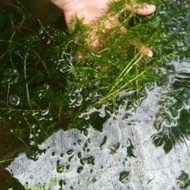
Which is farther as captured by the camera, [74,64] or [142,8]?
[74,64]

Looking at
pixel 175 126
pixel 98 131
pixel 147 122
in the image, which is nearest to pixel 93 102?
pixel 98 131

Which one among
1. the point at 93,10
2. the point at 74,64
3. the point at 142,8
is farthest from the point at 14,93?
the point at 142,8

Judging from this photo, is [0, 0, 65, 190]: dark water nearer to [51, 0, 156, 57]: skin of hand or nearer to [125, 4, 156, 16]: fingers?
[51, 0, 156, 57]: skin of hand

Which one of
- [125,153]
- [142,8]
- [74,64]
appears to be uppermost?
[142,8]

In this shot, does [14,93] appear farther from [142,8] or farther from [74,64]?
[142,8]

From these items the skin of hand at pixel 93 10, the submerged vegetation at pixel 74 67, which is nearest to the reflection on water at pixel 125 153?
the submerged vegetation at pixel 74 67

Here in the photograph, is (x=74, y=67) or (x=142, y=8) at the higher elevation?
(x=142, y=8)

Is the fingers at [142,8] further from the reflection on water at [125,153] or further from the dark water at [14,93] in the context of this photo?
the dark water at [14,93]
